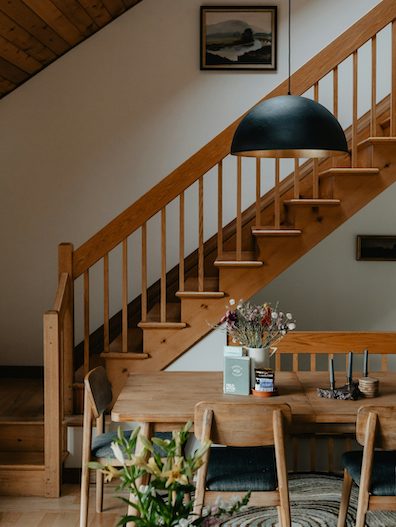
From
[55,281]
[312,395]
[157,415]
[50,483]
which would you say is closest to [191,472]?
[157,415]

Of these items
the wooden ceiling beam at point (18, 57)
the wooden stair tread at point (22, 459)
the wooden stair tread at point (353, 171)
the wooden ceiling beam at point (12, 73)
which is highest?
the wooden ceiling beam at point (18, 57)

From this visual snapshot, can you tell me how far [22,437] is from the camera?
520cm

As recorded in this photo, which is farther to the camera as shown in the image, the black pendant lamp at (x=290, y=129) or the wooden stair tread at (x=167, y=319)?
the wooden stair tread at (x=167, y=319)

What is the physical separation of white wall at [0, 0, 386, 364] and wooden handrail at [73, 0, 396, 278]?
1465mm

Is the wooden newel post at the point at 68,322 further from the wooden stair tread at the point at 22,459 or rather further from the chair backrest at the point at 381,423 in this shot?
the chair backrest at the point at 381,423

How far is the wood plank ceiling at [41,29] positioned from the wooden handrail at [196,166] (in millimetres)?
1419

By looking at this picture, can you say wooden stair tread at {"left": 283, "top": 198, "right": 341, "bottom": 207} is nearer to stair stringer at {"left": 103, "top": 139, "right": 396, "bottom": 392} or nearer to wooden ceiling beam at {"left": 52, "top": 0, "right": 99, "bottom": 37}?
stair stringer at {"left": 103, "top": 139, "right": 396, "bottom": 392}

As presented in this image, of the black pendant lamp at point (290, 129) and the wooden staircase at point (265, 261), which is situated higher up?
the black pendant lamp at point (290, 129)

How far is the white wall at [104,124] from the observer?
6750 mm

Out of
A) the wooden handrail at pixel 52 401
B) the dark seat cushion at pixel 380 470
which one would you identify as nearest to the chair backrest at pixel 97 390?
the wooden handrail at pixel 52 401

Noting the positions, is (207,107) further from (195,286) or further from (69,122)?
(195,286)

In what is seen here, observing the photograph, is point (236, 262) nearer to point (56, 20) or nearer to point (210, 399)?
point (210, 399)

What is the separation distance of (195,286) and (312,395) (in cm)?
166

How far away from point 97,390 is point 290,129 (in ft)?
5.49
